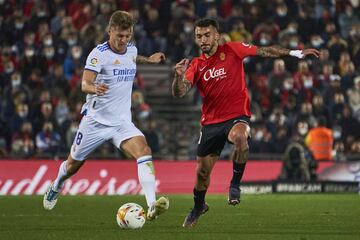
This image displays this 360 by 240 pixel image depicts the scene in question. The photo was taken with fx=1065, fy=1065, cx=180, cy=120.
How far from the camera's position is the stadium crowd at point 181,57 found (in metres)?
26.6

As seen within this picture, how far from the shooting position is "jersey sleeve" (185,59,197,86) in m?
13.5

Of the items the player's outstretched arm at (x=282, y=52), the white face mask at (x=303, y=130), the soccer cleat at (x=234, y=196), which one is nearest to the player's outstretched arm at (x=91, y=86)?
the soccer cleat at (x=234, y=196)

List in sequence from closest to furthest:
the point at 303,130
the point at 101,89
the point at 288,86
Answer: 1. the point at 101,89
2. the point at 303,130
3. the point at 288,86

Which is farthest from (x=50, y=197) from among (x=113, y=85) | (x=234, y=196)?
(x=234, y=196)

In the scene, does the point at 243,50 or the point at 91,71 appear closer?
the point at 91,71

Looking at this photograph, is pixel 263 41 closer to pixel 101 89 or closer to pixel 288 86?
pixel 288 86

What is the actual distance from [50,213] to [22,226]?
8.44 ft

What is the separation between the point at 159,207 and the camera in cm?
1246

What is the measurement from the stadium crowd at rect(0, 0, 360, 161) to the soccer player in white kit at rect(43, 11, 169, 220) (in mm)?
11210

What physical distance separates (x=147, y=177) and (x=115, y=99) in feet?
4.05

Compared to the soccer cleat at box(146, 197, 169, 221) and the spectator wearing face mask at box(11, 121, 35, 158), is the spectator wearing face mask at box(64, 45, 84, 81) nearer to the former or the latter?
the spectator wearing face mask at box(11, 121, 35, 158)

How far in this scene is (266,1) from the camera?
31.4m

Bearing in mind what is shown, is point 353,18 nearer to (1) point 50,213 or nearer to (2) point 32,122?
(2) point 32,122

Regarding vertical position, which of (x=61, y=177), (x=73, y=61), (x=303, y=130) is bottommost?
(x=303, y=130)
